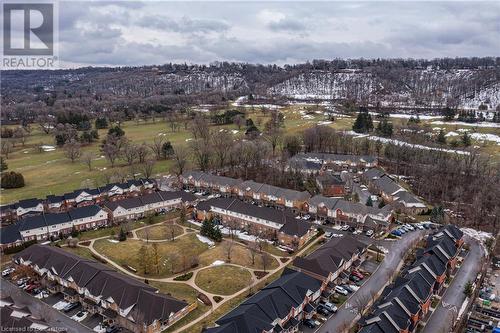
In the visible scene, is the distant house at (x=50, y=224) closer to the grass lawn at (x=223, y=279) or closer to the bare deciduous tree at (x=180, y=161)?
the grass lawn at (x=223, y=279)

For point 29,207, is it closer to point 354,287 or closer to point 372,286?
point 354,287

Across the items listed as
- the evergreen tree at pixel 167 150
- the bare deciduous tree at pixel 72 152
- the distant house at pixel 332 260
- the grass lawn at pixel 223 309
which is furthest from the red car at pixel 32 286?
the bare deciduous tree at pixel 72 152

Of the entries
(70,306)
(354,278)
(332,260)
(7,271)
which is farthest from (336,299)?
(7,271)

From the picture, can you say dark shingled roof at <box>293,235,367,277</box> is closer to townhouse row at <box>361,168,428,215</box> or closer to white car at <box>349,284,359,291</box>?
white car at <box>349,284,359,291</box>

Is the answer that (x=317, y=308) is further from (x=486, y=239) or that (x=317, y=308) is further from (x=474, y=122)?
(x=474, y=122)

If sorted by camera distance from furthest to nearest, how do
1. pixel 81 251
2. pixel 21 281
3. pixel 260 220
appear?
pixel 260 220 → pixel 81 251 → pixel 21 281

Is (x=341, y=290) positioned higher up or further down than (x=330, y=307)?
higher up

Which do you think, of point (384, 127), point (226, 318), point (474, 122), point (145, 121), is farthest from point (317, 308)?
point (145, 121)
